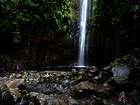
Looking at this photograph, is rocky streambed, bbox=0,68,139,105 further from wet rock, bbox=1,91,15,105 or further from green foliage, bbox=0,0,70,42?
green foliage, bbox=0,0,70,42

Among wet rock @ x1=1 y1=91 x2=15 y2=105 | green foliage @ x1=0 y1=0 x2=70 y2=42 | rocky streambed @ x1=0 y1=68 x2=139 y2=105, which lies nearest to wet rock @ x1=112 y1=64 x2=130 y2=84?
rocky streambed @ x1=0 y1=68 x2=139 y2=105

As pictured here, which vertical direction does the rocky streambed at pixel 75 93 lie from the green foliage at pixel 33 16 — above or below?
below

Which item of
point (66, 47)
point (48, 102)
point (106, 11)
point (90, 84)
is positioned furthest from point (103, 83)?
point (66, 47)

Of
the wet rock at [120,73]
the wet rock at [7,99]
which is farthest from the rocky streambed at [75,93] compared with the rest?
the wet rock at [120,73]

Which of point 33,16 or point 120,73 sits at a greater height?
point 33,16

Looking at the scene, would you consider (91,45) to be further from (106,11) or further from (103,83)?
(103,83)

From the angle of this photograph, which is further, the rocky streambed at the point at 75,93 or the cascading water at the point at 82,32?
the cascading water at the point at 82,32

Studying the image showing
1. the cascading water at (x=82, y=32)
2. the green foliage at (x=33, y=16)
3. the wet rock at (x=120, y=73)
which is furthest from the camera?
the cascading water at (x=82, y=32)

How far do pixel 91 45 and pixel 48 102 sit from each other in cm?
568

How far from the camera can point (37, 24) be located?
39.9 feet

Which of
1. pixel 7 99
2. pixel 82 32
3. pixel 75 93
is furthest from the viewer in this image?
pixel 82 32

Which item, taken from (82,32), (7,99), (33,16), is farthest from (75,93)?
(82,32)

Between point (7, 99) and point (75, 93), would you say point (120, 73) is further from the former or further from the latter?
point (7, 99)

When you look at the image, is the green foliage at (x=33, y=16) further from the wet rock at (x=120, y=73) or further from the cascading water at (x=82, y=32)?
the wet rock at (x=120, y=73)
